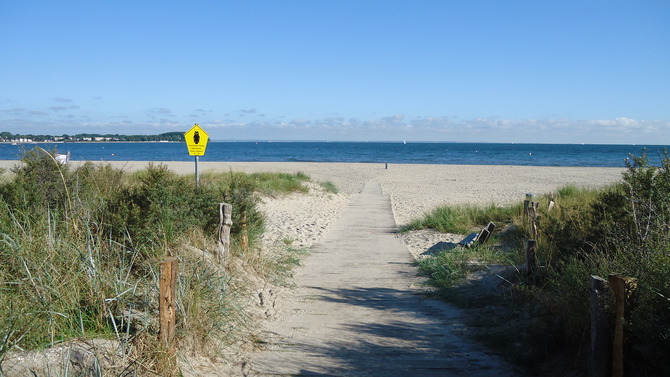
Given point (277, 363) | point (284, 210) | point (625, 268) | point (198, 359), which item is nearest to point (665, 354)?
point (625, 268)

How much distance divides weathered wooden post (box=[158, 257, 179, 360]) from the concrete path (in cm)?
96

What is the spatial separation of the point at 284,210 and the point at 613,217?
11254 millimetres

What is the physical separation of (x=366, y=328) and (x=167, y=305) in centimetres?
258

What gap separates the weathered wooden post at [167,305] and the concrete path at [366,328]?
3.16 ft

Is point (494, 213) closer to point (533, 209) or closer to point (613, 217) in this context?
point (533, 209)

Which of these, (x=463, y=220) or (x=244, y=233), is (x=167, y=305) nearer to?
(x=244, y=233)

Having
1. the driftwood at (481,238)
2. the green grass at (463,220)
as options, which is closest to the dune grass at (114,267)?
the driftwood at (481,238)

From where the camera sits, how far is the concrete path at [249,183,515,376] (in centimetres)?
496

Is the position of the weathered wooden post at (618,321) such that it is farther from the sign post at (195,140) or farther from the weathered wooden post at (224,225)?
the sign post at (195,140)

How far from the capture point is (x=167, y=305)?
4.16 meters

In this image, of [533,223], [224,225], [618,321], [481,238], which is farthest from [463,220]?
[618,321]

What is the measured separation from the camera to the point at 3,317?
382 centimetres

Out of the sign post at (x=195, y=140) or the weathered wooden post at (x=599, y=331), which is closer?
the weathered wooden post at (x=599, y=331)

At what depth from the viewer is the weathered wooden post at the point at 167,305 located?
13.4 feet
